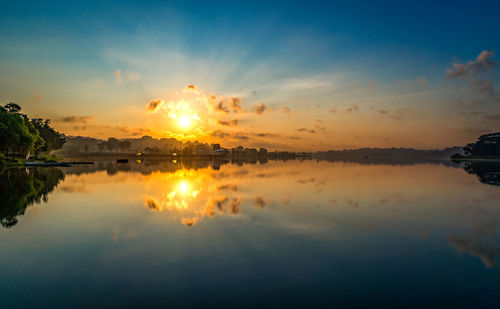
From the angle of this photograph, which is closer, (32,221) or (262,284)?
(262,284)

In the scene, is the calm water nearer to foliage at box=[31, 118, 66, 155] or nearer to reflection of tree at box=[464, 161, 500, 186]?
reflection of tree at box=[464, 161, 500, 186]

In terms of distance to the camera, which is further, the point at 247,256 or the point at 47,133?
the point at 47,133

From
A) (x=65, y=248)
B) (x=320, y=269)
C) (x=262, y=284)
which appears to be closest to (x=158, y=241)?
(x=65, y=248)

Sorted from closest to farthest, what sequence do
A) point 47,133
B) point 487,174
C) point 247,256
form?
point 247,256, point 487,174, point 47,133

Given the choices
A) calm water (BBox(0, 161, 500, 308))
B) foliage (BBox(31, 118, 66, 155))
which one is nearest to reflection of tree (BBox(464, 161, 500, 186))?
calm water (BBox(0, 161, 500, 308))

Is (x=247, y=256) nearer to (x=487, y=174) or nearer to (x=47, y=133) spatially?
(x=487, y=174)

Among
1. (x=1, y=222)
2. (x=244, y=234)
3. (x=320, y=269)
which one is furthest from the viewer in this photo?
(x=1, y=222)

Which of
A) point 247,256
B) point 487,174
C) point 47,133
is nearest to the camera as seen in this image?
point 247,256

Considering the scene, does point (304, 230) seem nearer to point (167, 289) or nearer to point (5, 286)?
point (167, 289)

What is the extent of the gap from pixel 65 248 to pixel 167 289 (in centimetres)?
846

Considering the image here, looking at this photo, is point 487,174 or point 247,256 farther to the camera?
point 487,174

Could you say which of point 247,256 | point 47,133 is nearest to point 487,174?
point 247,256

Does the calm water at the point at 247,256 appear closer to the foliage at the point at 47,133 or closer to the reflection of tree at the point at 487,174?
the reflection of tree at the point at 487,174

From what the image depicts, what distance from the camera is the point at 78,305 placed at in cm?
952
